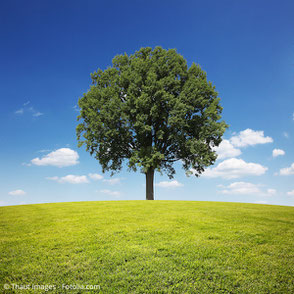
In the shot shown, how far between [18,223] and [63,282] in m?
6.97

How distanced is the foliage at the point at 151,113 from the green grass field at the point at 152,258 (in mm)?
13171

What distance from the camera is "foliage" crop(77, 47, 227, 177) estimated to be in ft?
68.3

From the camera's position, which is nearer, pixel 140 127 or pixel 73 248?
pixel 73 248

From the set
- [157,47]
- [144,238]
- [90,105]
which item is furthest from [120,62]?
[144,238]

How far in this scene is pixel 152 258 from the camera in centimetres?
497

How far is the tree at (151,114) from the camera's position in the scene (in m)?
20.8

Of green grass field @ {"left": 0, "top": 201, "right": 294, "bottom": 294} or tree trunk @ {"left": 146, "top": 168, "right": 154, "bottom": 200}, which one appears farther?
tree trunk @ {"left": 146, "top": 168, "right": 154, "bottom": 200}

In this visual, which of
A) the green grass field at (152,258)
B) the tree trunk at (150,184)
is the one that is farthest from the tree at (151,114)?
the green grass field at (152,258)

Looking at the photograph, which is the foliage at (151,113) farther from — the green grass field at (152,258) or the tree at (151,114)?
the green grass field at (152,258)

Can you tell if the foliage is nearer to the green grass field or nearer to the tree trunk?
the tree trunk

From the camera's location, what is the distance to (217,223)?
28.1ft

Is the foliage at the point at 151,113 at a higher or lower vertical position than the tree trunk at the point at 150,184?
higher

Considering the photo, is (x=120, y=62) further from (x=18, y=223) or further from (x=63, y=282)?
(x=63, y=282)

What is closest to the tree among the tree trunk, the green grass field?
the tree trunk
